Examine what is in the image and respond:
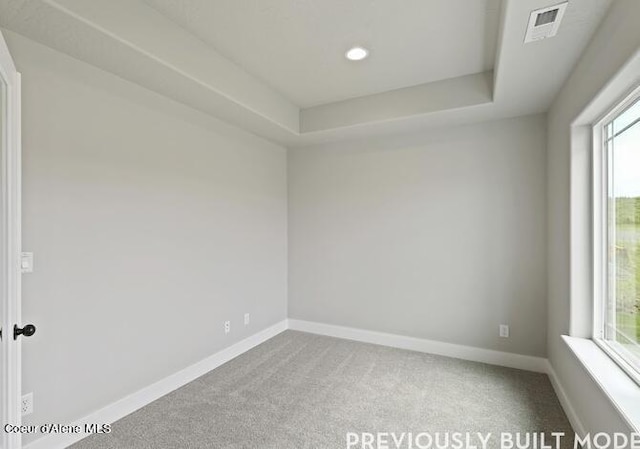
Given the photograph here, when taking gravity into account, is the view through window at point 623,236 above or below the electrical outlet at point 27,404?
above

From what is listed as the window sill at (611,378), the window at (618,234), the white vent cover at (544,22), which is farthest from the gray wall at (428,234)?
the white vent cover at (544,22)

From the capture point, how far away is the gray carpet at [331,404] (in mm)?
2076

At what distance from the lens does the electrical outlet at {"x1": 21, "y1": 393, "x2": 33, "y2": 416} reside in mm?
1778

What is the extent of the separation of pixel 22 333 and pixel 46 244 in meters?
0.59

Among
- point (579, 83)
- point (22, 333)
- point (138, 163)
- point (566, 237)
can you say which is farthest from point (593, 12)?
point (22, 333)

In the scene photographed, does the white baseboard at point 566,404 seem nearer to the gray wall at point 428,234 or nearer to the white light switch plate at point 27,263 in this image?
the gray wall at point 428,234

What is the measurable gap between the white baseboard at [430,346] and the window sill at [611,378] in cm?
98

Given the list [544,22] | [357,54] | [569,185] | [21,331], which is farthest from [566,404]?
[21,331]

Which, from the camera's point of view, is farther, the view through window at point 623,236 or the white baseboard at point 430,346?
the white baseboard at point 430,346

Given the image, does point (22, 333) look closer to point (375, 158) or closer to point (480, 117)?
point (375, 158)

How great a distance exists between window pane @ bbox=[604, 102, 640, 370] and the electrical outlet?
347 centimetres

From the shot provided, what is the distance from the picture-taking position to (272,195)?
4.03 metres

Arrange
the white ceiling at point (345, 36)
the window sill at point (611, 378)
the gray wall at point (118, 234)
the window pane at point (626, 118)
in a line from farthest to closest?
A: 1. the white ceiling at point (345, 36)
2. the gray wall at point (118, 234)
3. the window pane at point (626, 118)
4. the window sill at point (611, 378)

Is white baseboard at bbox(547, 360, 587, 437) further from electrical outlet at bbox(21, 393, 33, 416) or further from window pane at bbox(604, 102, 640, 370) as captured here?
electrical outlet at bbox(21, 393, 33, 416)
